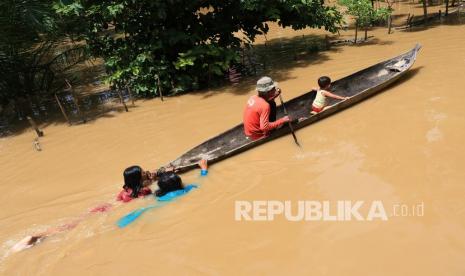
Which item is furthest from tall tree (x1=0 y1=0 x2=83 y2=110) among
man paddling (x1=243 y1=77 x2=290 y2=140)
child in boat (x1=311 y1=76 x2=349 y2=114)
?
child in boat (x1=311 y1=76 x2=349 y2=114)

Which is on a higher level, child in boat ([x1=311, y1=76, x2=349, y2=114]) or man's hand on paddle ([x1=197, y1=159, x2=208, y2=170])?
child in boat ([x1=311, y1=76, x2=349, y2=114])

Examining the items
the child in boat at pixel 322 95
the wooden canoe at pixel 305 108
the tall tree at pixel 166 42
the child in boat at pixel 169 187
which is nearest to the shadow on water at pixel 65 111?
the tall tree at pixel 166 42

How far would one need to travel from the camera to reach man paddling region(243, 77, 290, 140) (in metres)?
5.87

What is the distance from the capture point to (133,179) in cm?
525

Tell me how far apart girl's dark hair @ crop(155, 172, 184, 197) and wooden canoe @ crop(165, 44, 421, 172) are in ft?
1.59

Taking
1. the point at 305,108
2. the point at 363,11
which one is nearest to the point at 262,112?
the point at 305,108

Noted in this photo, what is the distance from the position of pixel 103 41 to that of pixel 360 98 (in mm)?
6385

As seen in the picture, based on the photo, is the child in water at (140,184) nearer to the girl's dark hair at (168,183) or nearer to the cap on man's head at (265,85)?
the girl's dark hair at (168,183)

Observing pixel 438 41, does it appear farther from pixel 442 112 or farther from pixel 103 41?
pixel 103 41

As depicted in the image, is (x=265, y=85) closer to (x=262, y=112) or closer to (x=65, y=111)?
(x=262, y=112)

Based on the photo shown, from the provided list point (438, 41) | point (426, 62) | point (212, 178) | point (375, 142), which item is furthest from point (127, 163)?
point (438, 41)

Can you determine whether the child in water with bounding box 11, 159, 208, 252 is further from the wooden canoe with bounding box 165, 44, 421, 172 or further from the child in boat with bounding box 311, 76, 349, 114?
the child in boat with bounding box 311, 76, 349, 114

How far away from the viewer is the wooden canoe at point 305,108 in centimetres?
619

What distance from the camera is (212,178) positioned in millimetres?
5777
